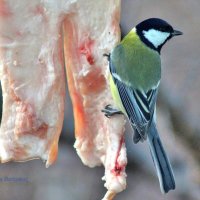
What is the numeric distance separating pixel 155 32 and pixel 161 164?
22 centimetres

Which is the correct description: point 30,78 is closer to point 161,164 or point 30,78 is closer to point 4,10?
point 4,10

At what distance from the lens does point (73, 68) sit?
145 centimetres

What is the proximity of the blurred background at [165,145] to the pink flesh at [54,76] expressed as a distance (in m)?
0.61

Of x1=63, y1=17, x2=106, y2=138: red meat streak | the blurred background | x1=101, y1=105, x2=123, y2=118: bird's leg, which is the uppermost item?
x1=63, y1=17, x2=106, y2=138: red meat streak

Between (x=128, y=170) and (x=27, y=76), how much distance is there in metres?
1.12

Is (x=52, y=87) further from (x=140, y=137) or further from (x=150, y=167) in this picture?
(x=150, y=167)

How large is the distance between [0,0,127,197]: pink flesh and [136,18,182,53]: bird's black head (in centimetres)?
7

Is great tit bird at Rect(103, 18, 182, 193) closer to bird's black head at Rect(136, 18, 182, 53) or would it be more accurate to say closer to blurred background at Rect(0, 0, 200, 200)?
bird's black head at Rect(136, 18, 182, 53)

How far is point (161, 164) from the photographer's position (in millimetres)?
1443

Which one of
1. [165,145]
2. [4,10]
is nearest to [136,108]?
[4,10]

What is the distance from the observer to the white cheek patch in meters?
1.46

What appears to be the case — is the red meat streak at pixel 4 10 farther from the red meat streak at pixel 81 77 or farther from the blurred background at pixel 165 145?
the blurred background at pixel 165 145

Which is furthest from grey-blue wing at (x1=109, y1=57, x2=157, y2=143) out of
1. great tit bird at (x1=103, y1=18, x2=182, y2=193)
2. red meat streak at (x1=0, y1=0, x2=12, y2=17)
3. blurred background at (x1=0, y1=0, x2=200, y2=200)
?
blurred background at (x1=0, y1=0, x2=200, y2=200)

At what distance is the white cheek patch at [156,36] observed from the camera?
146cm
